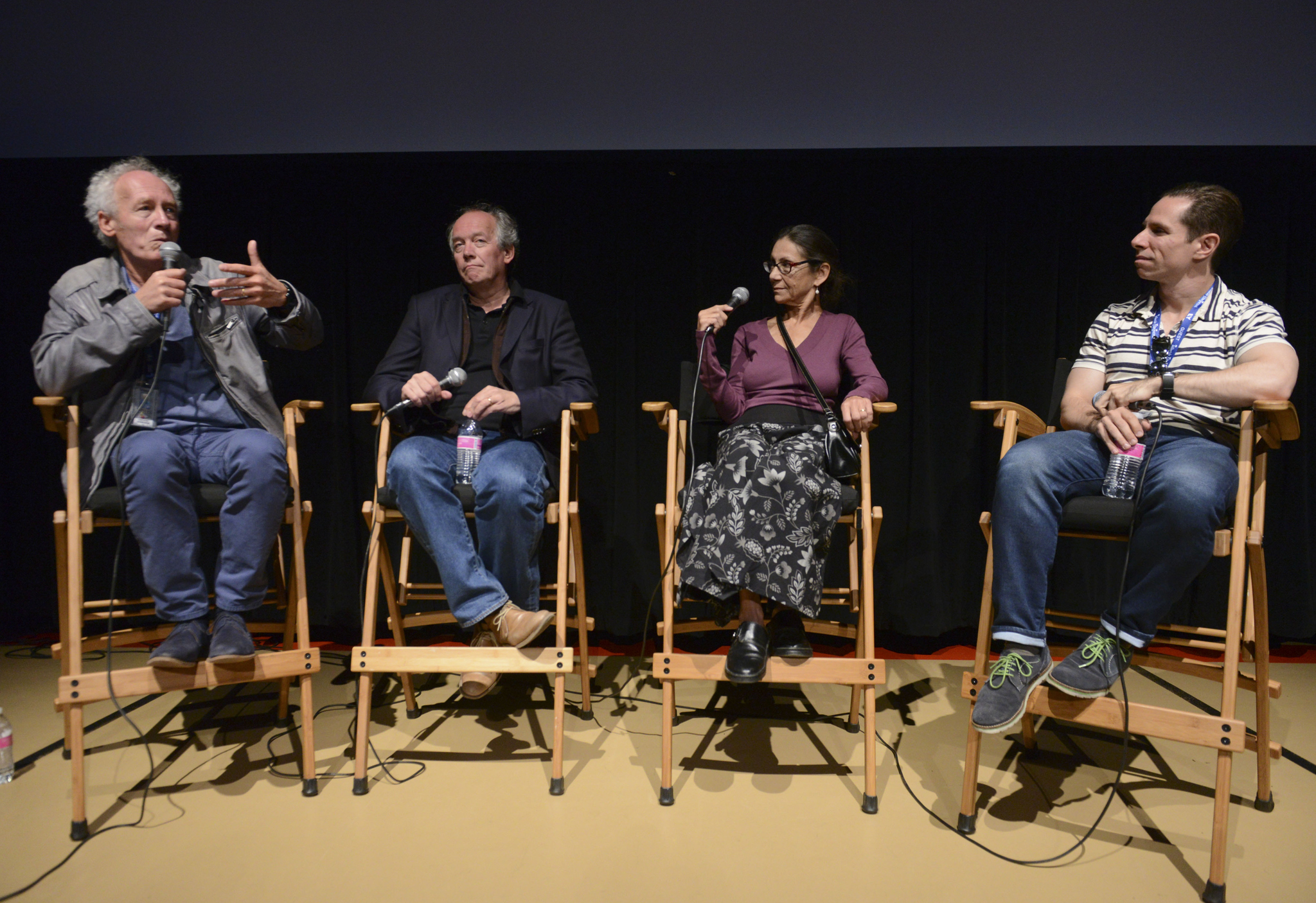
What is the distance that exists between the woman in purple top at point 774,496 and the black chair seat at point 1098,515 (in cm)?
54

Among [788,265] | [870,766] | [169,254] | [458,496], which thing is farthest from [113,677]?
[788,265]

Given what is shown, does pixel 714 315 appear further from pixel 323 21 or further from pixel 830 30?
pixel 323 21

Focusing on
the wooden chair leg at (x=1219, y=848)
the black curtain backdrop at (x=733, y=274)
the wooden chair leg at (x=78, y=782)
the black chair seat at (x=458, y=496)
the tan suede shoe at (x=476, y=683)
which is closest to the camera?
the wooden chair leg at (x=1219, y=848)

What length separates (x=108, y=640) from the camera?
6.51 ft

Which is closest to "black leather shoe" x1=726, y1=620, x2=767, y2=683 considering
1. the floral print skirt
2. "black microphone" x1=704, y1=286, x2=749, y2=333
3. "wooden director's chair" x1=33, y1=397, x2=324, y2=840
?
the floral print skirt

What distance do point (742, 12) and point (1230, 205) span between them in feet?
6.36

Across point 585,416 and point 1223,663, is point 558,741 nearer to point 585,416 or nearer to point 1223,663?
point 585,416

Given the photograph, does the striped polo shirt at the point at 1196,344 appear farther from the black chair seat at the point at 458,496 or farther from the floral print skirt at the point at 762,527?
the black chair seat at the point at 458,496

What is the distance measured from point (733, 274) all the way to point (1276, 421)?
1.97 m

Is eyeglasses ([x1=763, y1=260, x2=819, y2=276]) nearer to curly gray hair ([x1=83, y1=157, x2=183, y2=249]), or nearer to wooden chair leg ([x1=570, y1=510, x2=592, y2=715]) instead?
wooden chair leg ([x1=570, y1=510, x2=592, y2=715])

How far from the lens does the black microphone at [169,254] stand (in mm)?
1966

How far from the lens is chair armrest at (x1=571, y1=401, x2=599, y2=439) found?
218cm

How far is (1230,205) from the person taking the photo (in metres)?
1.99

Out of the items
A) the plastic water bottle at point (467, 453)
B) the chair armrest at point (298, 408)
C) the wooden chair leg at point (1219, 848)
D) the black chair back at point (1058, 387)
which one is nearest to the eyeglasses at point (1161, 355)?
the black chair back at point (1058, 387)
